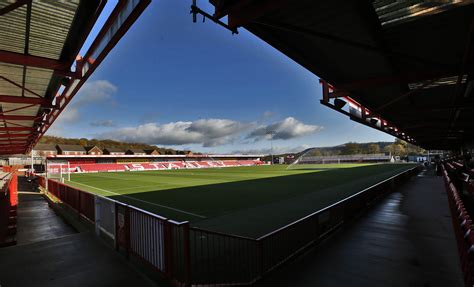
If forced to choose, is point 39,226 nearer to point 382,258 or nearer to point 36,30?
point 36,30

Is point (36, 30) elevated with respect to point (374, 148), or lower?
elevated

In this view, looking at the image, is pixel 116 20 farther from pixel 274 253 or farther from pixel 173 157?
pixel 173 157

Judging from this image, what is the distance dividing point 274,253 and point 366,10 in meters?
4.77

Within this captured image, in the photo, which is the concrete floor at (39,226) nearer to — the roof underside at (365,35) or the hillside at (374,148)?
the roof underside at (365,35)

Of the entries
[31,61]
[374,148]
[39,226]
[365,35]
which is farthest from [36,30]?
[374,148]

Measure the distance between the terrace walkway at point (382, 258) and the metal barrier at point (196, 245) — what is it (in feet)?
1.06

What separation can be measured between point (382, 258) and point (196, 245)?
13.4 ft

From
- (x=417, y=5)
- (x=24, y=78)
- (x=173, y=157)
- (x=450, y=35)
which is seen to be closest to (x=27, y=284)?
(x=24, y=78)

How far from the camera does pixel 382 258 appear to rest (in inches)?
221

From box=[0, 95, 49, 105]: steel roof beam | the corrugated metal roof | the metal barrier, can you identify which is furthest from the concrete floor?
the corrugated metal roof

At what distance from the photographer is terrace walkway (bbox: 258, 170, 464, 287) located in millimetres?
4691

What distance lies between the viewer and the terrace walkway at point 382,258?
4.69 meters

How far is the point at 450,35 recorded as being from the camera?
15.2 ft

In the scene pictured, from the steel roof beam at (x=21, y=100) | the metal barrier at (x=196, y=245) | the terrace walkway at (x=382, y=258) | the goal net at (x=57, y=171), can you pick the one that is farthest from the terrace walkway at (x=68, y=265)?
the goal net at (x=57, y=171)
